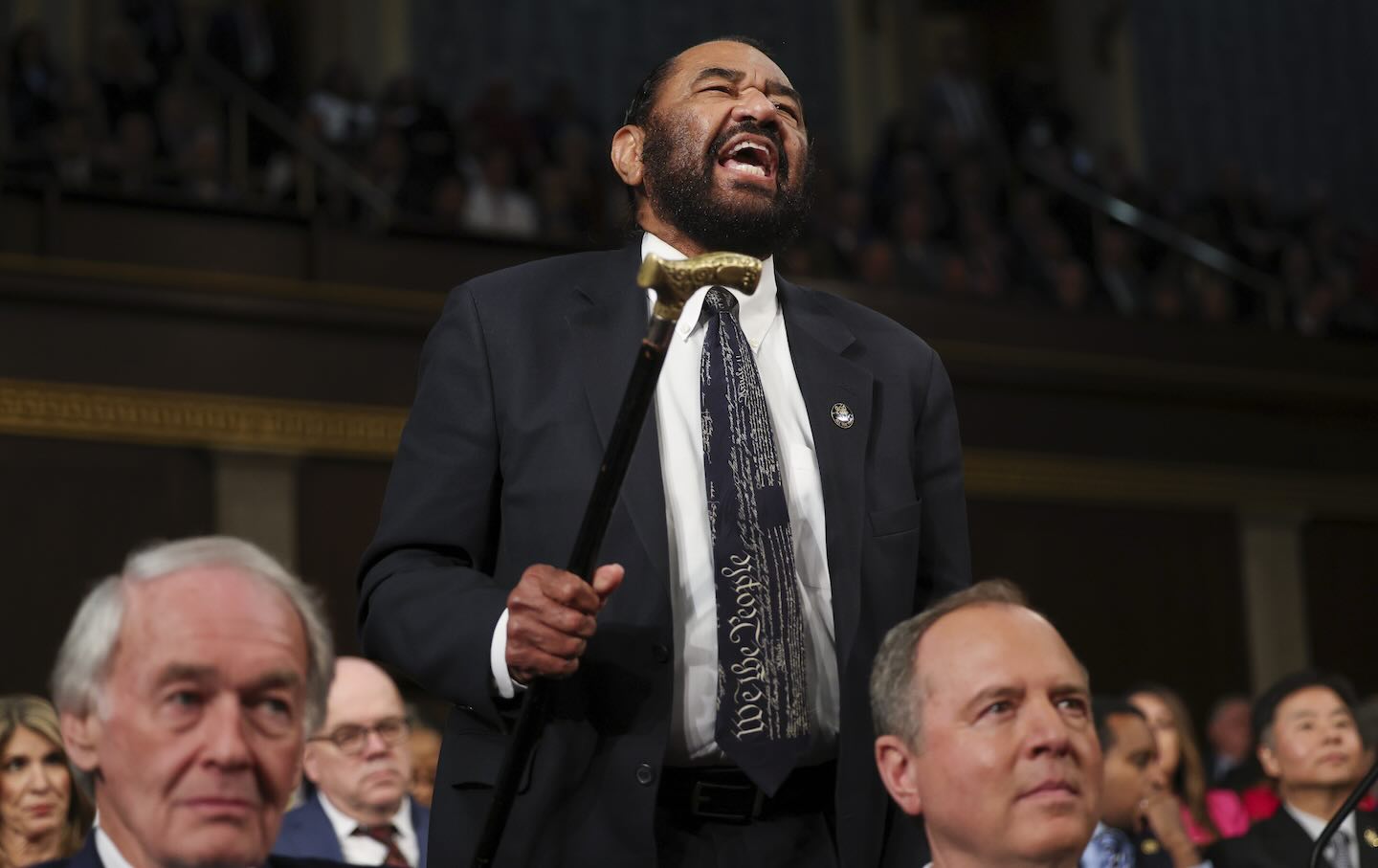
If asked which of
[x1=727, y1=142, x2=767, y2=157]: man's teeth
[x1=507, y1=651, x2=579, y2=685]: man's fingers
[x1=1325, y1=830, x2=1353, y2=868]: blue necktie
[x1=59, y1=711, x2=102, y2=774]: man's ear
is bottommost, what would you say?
[x1=1325, y1=830, x2=1353, y2=868]: blue necktie

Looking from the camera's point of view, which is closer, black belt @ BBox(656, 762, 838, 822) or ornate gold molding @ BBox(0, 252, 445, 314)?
black belt @ BBox(656, 762, 838, 822)

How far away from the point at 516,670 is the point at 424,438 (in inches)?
15.1

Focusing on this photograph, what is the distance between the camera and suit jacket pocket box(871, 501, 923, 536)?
2.28 meters

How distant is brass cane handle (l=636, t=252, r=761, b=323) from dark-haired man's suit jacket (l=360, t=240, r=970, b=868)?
12.7 inches

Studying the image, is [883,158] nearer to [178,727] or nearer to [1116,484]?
→ [1116,484]

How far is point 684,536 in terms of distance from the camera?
2.23 m

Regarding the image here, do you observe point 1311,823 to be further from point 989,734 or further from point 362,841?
point 989,734

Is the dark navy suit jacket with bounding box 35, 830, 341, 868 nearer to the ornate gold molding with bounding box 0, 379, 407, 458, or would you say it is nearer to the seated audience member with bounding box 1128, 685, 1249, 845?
the seated audience member with bounding box 1128, 685, 1249, 845

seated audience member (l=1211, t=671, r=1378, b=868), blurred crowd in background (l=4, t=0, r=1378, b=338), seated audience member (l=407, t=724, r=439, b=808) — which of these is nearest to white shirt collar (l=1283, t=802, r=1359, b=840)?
seated audience member (l=1211, t=671, r=1378, b=868)

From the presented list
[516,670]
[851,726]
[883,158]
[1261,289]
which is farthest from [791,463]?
[1261,289]

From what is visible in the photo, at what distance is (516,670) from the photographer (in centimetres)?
202

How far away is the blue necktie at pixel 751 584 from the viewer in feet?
6.96

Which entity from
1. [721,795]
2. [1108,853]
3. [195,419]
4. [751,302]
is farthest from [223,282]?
[721,795]

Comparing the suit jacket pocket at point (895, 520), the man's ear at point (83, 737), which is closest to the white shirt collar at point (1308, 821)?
the suit jacket pocket at point (895, 520)
